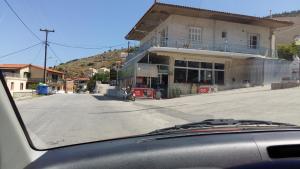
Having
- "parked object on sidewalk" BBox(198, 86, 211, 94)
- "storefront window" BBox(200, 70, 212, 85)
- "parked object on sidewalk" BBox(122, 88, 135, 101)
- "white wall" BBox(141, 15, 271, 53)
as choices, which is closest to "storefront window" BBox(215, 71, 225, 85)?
"storefront window" BBox(200, 70, 212, 85)

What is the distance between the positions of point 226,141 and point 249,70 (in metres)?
41.9

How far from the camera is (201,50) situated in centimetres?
4028

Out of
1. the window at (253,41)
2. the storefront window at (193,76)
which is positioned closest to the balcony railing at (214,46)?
the window at (253,41)

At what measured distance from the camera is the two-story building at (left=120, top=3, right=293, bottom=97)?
39.7 m

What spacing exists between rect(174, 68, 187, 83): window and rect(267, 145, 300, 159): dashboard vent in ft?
126

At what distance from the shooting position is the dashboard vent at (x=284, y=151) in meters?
2.04

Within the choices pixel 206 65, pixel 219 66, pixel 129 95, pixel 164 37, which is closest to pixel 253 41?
pixel 219 66

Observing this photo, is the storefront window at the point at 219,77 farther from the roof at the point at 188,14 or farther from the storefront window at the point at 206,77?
the roof at the point at 188,14

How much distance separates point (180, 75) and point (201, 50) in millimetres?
2877

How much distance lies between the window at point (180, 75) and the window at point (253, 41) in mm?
7846

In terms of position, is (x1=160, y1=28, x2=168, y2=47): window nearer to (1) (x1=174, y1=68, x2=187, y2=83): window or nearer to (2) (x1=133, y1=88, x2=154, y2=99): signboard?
(1) (x1=174, y1=68, x2=187, y2=83): window

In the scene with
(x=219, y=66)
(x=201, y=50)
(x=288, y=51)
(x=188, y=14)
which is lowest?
(x=219, y=66)

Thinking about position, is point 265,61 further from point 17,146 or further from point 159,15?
point 17,146

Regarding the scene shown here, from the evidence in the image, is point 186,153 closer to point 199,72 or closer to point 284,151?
point 284,151
